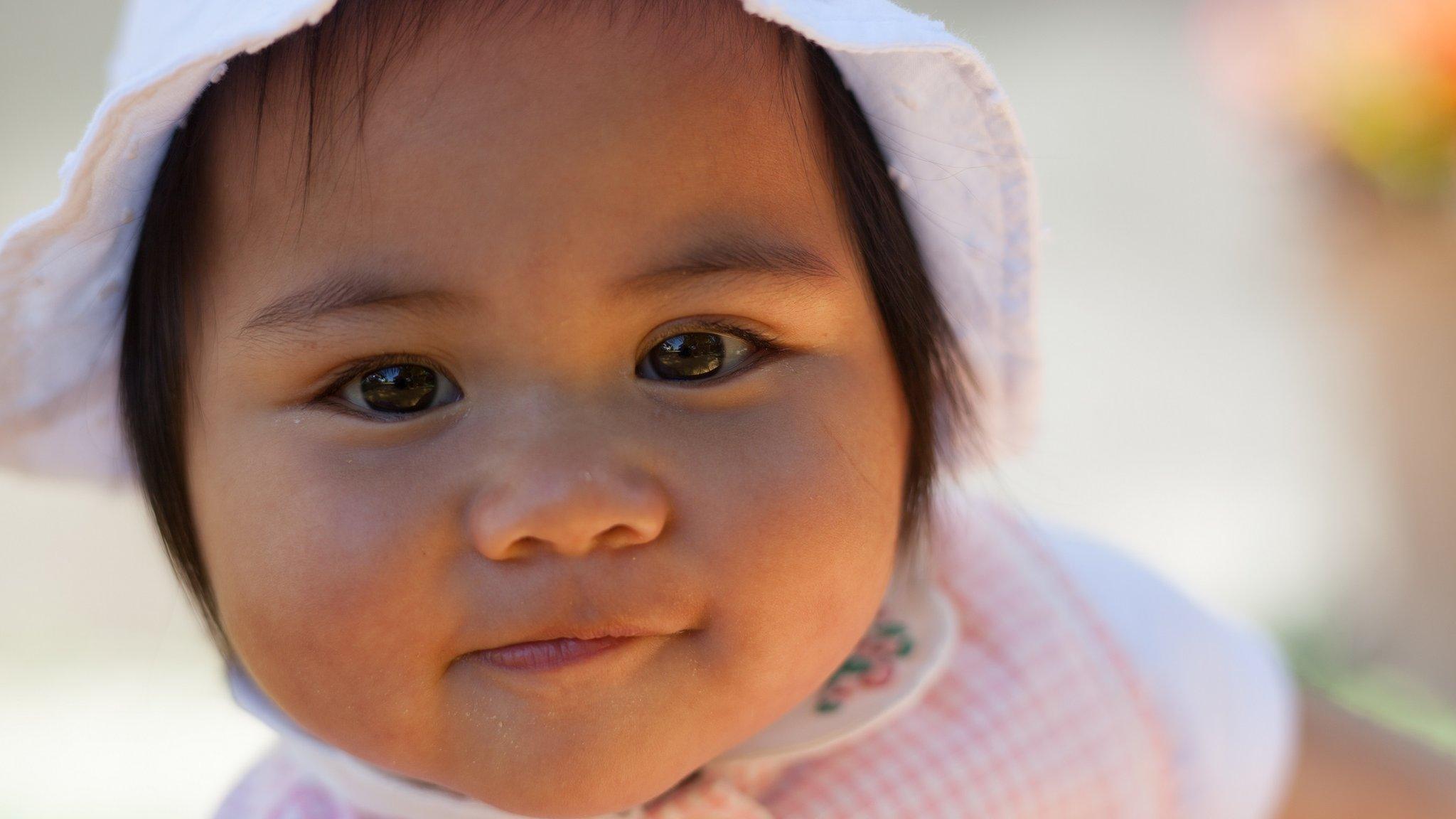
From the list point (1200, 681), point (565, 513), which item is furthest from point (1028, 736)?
point (565, 513)

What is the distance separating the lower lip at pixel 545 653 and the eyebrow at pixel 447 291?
0.57 ft

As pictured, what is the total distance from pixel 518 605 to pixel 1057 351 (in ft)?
6.42

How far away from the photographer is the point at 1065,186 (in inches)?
107

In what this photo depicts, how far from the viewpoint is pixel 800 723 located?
3.01 feet

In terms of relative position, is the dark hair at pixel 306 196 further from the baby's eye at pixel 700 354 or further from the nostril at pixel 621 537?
the nostril at pixel 621 537

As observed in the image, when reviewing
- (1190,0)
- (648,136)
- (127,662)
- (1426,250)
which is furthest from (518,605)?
(1190,0)

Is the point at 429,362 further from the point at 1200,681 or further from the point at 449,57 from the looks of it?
the point at 1200,681

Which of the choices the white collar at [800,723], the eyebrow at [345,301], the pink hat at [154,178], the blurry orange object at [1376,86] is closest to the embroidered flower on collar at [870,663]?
the white collar at [800,723]

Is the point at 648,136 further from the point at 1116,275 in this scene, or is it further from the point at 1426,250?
the point at 1116,275

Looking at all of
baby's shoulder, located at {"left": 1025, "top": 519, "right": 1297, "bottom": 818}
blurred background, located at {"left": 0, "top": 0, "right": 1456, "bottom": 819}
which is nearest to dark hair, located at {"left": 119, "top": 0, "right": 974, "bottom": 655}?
baby's shoulder, located at {"left": 1025, "top": 519, "right": 1297, "bottom": 818}

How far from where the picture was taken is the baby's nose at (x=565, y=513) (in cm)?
66

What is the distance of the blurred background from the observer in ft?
6.25

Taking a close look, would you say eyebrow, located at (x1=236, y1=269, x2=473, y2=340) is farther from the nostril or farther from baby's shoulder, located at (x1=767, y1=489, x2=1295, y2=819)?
baby's shoulder, located at (x1=767, y1=489, x2=1295, y2=819)

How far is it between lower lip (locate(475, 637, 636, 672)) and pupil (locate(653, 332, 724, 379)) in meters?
0.15
